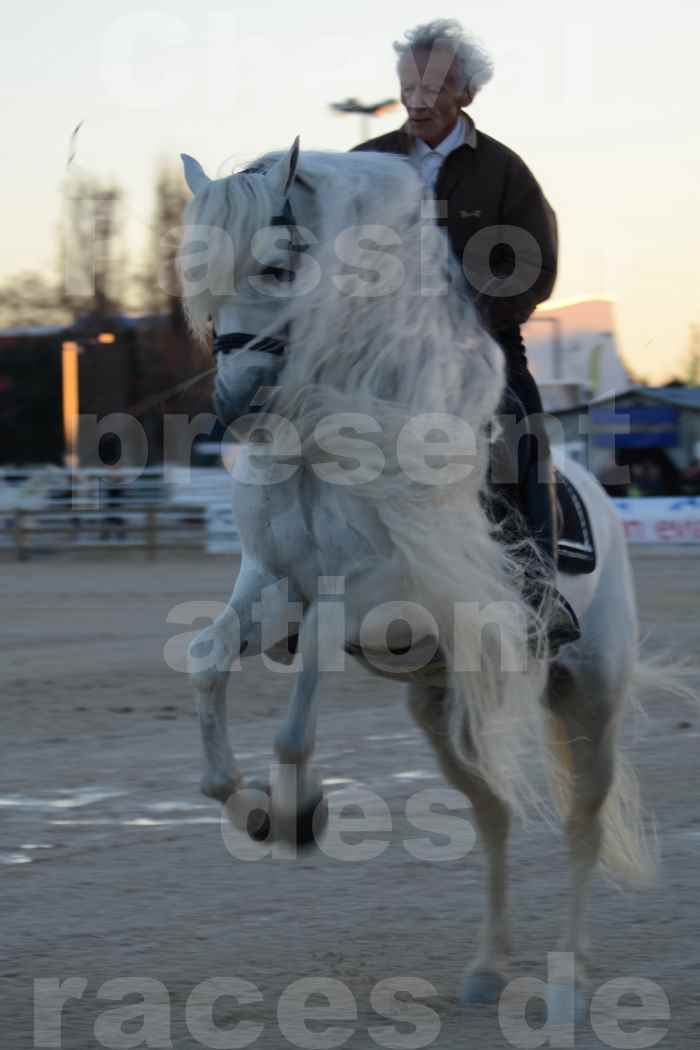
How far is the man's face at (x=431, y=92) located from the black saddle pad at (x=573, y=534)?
1229 millimetres

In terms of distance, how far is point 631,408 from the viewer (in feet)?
112

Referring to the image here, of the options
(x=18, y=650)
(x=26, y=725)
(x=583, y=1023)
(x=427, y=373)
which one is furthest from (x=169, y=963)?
(x=18, y=650)

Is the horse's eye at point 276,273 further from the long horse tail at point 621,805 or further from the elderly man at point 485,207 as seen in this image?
the long horse tail at point 621,805

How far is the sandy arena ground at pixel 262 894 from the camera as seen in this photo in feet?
15.8

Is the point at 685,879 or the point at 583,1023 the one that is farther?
the point at 685,879

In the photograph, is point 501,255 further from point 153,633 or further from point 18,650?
point 153,633

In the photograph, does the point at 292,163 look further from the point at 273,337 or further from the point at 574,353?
the point at 574,353

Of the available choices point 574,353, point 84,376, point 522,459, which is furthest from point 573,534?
point 84,376

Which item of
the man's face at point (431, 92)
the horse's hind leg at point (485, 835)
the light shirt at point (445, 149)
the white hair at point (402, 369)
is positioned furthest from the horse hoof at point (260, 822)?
the man's face at point (431, 92)

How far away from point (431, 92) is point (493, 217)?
1.37ft

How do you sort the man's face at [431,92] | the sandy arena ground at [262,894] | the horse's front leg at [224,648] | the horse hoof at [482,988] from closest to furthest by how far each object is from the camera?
the horse's front leg at [224,648] → the sandy arena ground at [262,894] → the man's face at [431,92] → the horse hoof at [482,988]

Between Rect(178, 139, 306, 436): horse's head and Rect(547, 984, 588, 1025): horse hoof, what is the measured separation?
6.21ft

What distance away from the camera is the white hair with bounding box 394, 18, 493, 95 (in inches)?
197

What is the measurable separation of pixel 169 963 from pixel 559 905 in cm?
160
